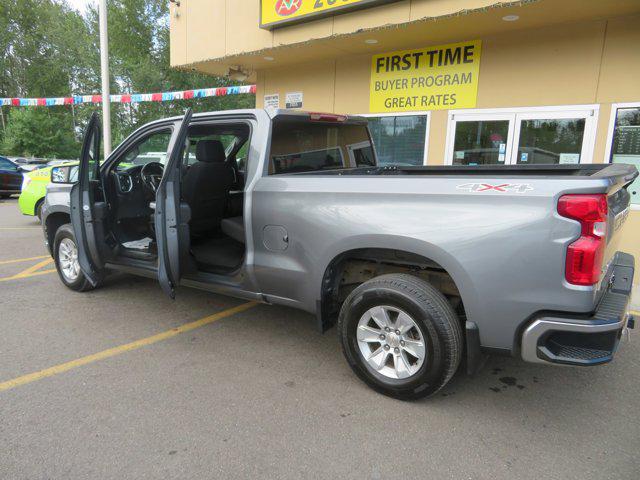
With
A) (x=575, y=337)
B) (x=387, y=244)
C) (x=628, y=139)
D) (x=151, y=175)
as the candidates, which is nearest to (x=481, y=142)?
(x=628, y=139)

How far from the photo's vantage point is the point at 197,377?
11.0ft

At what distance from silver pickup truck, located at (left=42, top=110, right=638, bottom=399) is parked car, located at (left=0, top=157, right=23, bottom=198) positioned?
1249 centimetres

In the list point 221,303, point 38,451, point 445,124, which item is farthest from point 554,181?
point 445,124

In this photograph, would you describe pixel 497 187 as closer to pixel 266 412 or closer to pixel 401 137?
pixel 266 412

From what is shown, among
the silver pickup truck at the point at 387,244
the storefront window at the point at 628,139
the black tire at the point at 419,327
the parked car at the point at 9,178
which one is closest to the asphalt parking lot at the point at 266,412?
the black tire at the point at 419,327

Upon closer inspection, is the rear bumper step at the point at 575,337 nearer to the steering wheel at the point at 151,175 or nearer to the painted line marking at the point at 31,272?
the steering wheel at the point at 151,175

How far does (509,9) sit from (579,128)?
213 cm

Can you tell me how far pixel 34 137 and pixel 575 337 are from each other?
34439 mm

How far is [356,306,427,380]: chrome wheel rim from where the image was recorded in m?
2.95

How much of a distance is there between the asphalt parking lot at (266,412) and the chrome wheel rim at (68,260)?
0.90 metres

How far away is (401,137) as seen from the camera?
872 centimetres

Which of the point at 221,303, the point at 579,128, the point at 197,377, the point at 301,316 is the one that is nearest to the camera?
the point at 197,377

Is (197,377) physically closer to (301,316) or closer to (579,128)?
(301,316)

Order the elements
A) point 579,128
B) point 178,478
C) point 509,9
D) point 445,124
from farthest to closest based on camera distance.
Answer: point 445,124, point 579,128, point 509,9, point 178,478
